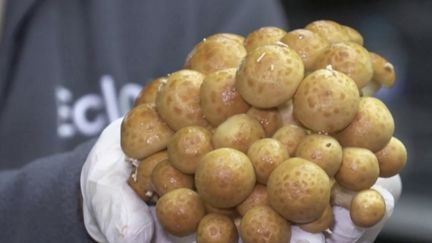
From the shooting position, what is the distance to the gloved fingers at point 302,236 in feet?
1.92

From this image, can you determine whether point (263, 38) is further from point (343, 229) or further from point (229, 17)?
point (229, 17)

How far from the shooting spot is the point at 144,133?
0.60 m

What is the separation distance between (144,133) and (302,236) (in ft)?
0.47

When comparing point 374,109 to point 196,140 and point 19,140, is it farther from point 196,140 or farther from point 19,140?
point 19,140

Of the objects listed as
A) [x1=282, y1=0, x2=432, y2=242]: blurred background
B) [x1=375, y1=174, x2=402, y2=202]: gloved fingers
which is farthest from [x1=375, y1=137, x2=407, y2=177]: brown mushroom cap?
[x1=282, y1=0, x2=432, y2=242]: blurred background

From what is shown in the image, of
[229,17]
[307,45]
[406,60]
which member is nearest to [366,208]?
[307,45]

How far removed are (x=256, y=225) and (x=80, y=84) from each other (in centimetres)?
59

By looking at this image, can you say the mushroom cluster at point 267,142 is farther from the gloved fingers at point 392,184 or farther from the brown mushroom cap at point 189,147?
the gloved fingers at point 392,184

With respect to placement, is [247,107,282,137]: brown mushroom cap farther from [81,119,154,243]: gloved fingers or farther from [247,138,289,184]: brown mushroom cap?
[81,119,154,243]: gloved fingers

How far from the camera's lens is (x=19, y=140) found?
1.04 m

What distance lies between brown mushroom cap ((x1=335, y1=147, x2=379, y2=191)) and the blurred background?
1.26 m

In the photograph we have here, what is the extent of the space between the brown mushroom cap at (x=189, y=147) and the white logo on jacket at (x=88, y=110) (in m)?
0.49

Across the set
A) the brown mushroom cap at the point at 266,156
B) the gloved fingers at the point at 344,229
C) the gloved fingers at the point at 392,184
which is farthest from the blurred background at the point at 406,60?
the brown mushroom cap at the point at 266,156

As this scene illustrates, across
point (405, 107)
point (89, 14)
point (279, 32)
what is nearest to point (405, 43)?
point (405, 107)
